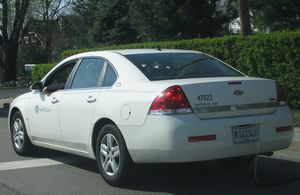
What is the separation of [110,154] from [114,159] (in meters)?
0.08

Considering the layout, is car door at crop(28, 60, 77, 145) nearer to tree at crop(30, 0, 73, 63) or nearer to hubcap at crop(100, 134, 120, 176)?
hubcap at crop(100, 134, 120, 176)

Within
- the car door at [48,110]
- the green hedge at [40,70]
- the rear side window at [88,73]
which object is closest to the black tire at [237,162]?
the rear side window at [88,73]

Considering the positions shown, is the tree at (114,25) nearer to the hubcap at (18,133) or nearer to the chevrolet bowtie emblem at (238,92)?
the hubcap at (18,133)

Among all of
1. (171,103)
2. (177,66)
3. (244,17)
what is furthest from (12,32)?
(171,103)

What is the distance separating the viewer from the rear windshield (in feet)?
22.5

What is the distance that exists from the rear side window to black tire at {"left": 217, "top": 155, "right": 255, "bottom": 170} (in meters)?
Result: 1.89

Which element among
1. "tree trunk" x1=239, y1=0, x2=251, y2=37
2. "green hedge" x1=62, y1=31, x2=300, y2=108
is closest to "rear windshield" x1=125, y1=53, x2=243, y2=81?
"green hedge" x1=62, y1=31, x2=300, y2=108

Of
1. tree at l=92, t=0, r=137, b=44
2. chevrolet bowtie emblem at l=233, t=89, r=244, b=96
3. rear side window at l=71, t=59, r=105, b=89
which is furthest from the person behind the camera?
tree at l=92, t=0, r=137, b=44

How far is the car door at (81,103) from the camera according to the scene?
720cm

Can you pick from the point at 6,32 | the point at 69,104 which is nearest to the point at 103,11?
the point at 6,32

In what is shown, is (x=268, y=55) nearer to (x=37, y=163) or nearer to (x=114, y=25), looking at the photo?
(x=37, y=163)

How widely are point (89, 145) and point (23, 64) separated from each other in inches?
1762

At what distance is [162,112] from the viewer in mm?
6133

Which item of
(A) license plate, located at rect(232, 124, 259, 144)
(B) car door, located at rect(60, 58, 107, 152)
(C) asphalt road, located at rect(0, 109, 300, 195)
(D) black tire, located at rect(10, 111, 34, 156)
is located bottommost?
(C) asphalt road, located at rect(0, 109, 300, 195)
